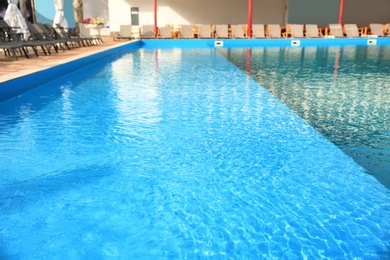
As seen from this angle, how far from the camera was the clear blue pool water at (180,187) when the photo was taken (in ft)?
6.21

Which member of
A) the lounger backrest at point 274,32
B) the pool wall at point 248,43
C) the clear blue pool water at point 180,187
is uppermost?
the lounger backrest at point 274,32

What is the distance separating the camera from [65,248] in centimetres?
185

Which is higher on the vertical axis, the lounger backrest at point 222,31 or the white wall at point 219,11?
the white wall at point 219,11

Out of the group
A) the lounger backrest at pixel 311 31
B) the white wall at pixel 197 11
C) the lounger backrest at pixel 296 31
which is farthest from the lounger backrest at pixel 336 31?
the white wall at pixel 197 11

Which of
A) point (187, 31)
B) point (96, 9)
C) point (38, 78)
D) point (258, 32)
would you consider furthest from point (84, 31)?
point (96, 9)

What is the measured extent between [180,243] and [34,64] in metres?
5.70

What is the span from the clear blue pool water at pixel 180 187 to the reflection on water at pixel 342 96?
7.7 inches

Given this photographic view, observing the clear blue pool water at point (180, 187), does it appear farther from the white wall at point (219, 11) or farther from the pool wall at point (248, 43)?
the white wall at point (219, 11)

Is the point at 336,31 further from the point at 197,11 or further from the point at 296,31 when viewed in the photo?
the point at 197,11

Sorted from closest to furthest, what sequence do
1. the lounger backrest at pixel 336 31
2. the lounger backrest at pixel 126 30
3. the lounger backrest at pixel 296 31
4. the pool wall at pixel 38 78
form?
1. the pool wall at pixel 38 78
2. the lounger backrest at pixel 126 30
3. the lounger backrest at pixel 296 31
4. the lounger backrest at pixel 336 31

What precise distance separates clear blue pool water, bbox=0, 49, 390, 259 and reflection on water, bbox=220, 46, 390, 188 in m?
0.19

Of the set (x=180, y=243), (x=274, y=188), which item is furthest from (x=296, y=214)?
(x=180, y=243)

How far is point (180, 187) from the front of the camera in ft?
8.23

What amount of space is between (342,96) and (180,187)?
3626 mm
